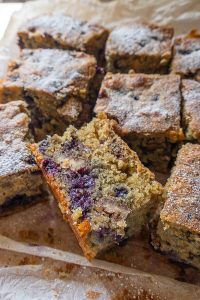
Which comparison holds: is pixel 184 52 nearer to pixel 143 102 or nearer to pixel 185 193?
pixel 143 102

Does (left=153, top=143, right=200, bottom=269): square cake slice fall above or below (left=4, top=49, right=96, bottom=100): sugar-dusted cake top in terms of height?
below

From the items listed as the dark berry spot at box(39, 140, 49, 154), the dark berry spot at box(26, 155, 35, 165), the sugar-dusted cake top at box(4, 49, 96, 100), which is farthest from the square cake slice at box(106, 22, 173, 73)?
the dark berry spot at box(26, 155, 35, 165)

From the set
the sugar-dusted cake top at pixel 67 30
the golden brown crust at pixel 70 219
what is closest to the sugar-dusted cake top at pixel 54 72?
the sugar-dusted cake top at pixel 67 30

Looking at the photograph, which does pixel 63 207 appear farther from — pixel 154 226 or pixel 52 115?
pixel 52 115

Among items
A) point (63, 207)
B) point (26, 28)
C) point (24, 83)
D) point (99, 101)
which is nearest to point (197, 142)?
point (99, 101)

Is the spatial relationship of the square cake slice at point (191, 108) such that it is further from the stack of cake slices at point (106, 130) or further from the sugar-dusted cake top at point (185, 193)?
the sugar-dusted cake top at point (185, 193)

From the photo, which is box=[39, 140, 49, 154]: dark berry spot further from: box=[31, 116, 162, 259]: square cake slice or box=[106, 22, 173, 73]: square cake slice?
box=[106, 22, 173, 73]: square cake slice

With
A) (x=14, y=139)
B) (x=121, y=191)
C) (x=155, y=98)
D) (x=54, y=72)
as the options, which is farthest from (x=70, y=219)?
(x=54, y=72)
